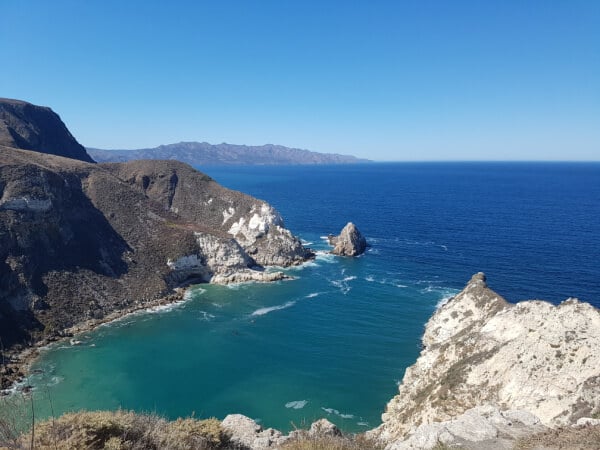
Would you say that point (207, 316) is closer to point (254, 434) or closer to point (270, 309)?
point (270, 309)

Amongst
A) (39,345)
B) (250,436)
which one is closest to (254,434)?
(250,436)

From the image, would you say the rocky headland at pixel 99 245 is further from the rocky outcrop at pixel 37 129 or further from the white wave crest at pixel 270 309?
the rocky outcrop at pixel 37 129

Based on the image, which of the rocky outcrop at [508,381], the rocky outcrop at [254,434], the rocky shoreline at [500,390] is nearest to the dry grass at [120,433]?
the rocky outcrop at [254,434]

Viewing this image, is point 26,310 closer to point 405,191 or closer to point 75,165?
point 75,165

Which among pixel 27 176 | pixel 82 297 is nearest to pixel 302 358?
pixel 82 297

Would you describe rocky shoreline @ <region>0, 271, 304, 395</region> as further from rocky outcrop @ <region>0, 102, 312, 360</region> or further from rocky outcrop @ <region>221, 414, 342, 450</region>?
rocky outcrop @ <region>221, 414, 342, 450</region>

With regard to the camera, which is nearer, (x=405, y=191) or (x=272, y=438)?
(x=272, y=438)
